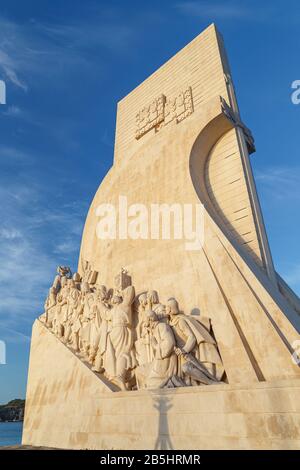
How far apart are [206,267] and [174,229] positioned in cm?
121

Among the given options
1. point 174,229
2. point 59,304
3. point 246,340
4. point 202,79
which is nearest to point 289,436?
point 246,340

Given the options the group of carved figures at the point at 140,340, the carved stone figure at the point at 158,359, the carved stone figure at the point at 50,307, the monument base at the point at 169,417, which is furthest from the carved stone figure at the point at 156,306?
the carved stone figure at the point at 50,307

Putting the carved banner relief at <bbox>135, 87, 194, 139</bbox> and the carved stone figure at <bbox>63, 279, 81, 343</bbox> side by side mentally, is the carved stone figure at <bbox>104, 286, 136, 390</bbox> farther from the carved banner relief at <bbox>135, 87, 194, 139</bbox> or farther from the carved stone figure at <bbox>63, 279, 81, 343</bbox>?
the carved banner relief at <bbox>135, 87, 194, 139</bbox>

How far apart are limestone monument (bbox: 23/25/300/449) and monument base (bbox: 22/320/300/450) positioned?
0.04ft

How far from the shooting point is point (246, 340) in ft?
14.5

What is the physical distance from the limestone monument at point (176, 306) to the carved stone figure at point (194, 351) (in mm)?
17

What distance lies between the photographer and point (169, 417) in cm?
389

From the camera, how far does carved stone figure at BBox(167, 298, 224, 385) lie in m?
4.28

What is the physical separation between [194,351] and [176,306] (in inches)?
25.6

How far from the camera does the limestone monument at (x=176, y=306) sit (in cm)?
380

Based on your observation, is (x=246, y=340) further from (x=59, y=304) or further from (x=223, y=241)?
(x=59, y=304)

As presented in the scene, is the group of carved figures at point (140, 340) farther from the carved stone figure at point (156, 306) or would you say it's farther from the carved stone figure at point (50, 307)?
the carved stone figure at point (50, 307)

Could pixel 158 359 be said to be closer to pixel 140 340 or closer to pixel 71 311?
pixel 140 340

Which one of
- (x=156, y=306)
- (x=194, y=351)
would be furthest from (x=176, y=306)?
(x=194, y=351)
